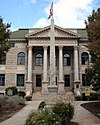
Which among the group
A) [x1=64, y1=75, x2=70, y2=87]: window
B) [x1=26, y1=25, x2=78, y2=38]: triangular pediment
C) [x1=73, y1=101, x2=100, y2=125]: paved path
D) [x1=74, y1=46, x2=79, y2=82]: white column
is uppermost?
[x1=26, y1=25, x2=78, y2=38]: triangular pediment

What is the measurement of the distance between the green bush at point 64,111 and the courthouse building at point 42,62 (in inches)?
1349

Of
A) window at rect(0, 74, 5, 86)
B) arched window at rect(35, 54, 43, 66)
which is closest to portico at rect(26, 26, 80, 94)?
arched window at rect(35, 54, 43, 66)

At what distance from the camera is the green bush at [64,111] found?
552 inches

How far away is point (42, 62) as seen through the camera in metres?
52.5

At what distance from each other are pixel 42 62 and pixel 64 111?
126 ft

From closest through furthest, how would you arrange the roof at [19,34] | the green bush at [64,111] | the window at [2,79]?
the green bush at [64,111] → the window at [2,79] → the roof at [19,34]

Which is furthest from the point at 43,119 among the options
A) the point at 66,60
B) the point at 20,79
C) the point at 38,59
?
the point at 66,60

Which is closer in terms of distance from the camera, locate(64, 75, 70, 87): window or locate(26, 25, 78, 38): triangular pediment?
locate(26, 25, 78, 38): triangular pediment

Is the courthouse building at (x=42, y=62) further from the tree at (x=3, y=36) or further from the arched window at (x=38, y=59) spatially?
the tree at (x=3, y=36)

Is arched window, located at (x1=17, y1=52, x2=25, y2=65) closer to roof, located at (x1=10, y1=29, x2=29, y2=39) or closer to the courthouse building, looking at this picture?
the courthouse building

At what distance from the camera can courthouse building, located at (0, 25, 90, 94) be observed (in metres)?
50.4

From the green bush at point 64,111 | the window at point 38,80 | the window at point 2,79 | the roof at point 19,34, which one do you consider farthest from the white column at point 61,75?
the green bush at point 64,111

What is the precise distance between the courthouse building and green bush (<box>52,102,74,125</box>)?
3426 centimetres

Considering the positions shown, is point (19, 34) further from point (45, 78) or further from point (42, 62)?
point (45, 78)
